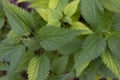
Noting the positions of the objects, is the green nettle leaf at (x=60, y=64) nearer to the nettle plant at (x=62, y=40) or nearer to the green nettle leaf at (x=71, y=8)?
the nettle plant at (x=62, y=40)

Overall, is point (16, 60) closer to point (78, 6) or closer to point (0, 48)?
point (0, 48)

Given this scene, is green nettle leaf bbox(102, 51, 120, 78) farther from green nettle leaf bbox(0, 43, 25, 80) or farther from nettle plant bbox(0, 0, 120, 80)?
green nettle leaf bbox(0, 43, 25, 80)

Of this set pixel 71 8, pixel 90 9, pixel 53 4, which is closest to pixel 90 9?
pixel 90 9

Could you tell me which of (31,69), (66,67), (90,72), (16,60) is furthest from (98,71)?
(16,60)

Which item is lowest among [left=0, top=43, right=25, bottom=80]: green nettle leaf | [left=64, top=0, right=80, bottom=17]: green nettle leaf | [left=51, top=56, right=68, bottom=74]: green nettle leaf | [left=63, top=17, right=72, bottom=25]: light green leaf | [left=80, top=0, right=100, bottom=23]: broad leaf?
[left=51, top=56, right=68, bottom=74]: green nettle leaf

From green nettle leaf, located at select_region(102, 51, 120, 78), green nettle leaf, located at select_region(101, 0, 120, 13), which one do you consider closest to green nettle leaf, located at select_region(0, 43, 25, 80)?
green nettle leaf, located at select_region(102, 51, 120, 78)

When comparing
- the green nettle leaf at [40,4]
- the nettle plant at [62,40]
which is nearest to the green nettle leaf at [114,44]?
the nettle plant at [62,40]
